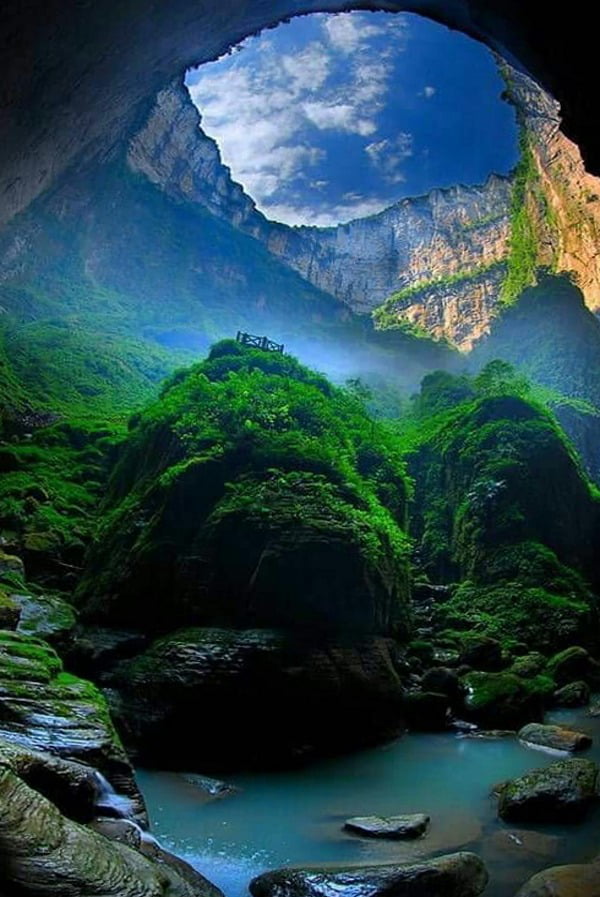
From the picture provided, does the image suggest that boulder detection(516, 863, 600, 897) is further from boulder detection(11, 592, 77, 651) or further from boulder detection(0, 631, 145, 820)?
boulder detection(11, 592, 77, 651)

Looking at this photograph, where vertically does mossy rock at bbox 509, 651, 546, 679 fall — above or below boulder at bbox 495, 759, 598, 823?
above

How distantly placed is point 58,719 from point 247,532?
631 centimetres

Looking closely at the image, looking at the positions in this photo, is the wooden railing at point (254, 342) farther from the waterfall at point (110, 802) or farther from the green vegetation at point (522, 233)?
the green vegetation at point (522, 233)

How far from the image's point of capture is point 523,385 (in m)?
31.3

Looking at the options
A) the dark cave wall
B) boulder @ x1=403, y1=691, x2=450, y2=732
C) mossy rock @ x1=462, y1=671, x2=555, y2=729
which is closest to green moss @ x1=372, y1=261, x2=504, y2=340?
mossy rock @ x1=462, y1=671, x2=555, y2=729

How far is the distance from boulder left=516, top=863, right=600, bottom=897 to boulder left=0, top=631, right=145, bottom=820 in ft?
13.4

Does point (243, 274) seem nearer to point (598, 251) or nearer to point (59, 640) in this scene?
point (598, 251)

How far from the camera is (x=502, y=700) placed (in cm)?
1291

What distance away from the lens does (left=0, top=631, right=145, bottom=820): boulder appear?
6.69 meters

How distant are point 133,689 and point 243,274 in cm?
5895

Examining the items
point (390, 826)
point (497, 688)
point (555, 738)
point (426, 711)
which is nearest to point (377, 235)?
point (497, 688)

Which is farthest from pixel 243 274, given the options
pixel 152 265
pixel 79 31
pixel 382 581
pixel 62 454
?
pixel 79 31

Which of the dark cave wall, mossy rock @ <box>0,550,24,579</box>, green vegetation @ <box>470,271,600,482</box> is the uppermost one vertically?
green vegetation @ <box>470,271,600,482</box>

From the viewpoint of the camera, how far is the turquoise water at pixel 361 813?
6.72 m
